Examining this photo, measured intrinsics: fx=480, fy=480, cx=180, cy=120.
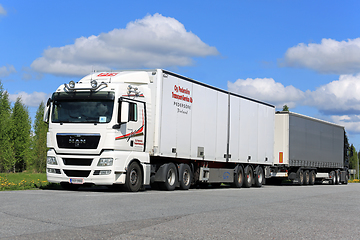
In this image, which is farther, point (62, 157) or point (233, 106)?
point (233, 106)

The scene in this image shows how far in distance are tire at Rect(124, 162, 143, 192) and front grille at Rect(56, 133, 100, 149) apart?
1409 millimetres

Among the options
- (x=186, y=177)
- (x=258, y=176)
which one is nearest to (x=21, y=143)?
(x=258, y=176)

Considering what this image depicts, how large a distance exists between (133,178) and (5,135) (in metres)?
58.5

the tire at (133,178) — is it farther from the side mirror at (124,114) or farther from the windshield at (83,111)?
the windshield at (83,111)

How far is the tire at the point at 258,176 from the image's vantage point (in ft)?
80.7

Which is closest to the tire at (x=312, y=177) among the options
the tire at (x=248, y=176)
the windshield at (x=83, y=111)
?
the tire at (x=248, y=176)

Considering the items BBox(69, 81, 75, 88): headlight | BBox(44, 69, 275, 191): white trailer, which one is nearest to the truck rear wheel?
BBox(44, 69, 275, 191): white trailer

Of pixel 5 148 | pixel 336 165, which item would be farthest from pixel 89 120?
pixel 5 148

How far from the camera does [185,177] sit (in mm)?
18531

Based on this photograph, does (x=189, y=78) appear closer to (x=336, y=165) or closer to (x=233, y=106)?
(x=233, y=106)

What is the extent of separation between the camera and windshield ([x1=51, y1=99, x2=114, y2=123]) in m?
14.9

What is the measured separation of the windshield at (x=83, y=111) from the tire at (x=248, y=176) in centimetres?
1067

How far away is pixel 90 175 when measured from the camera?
14758mm

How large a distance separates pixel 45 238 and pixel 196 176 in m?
13.5
